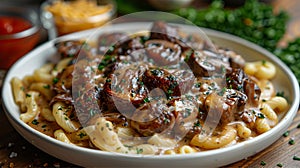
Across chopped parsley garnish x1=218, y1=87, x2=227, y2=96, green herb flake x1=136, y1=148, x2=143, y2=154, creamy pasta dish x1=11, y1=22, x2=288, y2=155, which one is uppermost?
chopped parsley garnish x1=218, y1=87, x2=227, y2=96

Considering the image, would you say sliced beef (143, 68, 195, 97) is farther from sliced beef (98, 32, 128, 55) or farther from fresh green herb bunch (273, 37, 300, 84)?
fresh green herb bunch (273, 37, 300, 84)

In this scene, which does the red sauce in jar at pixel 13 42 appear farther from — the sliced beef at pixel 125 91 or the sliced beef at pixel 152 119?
the sliced beef at pixel 152 119

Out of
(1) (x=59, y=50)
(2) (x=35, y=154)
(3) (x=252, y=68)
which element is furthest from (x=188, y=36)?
(2) (x=35, y=154)

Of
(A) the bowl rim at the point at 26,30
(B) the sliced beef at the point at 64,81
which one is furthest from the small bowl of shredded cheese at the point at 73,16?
(B) the sliced beef at the point at 64,81

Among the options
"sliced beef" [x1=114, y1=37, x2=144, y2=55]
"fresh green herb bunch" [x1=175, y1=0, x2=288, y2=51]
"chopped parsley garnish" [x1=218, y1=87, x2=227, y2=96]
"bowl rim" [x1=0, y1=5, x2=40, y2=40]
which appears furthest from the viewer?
"fresh green herb bunch" [x1=175, y1=0, x2=288, y2=51]

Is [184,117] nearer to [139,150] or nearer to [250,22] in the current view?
[139,150]

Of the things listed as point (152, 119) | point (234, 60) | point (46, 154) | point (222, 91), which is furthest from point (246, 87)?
point (46, 154)

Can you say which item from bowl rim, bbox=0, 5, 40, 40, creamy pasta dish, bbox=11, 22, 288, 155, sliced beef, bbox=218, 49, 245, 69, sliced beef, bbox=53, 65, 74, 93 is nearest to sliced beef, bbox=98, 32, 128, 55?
creamy pasta dish, bbox=11, 22, 288, 155

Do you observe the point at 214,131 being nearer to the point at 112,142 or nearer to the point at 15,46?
the point at 112,142
